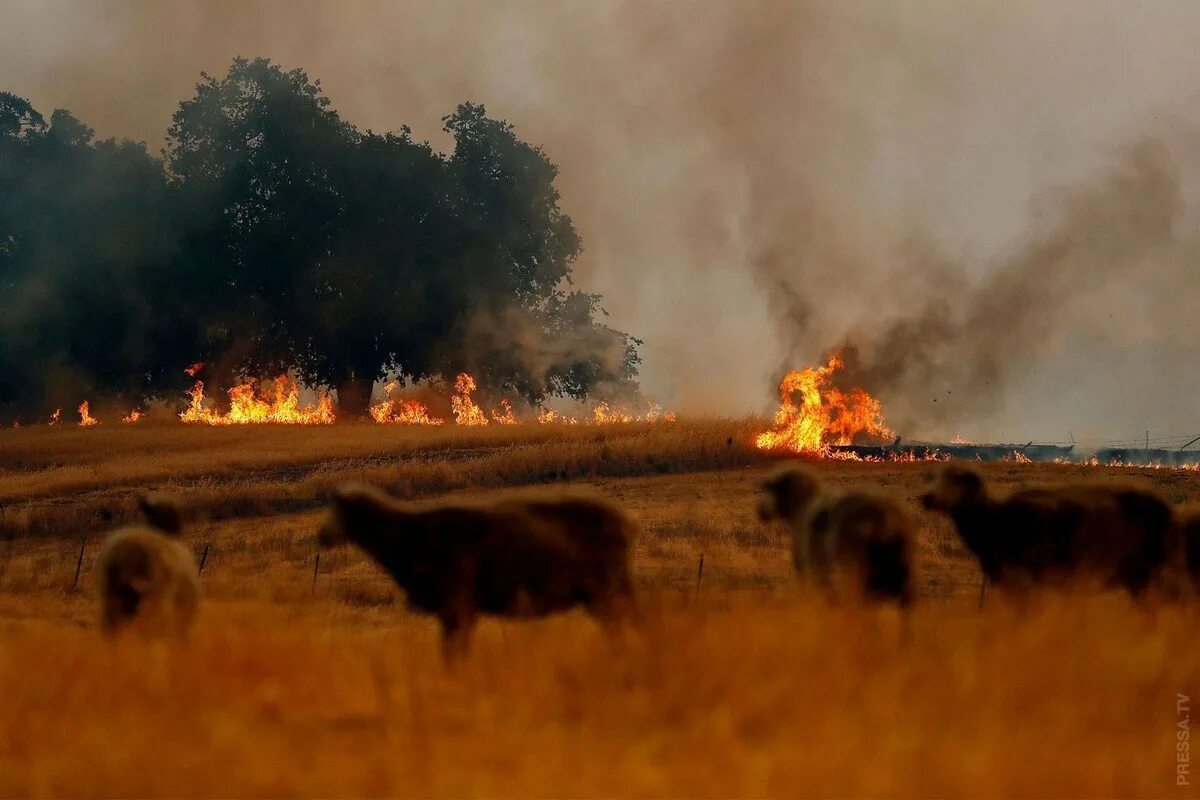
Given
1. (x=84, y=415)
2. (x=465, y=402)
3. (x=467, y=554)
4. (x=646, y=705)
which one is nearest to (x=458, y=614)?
(x=467, y=554)

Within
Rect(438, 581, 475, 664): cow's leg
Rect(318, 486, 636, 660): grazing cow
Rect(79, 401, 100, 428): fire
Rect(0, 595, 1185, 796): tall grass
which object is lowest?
Rect(0, 595, 1185, 796): tall grass

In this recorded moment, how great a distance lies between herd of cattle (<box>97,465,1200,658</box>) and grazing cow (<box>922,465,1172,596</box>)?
14 mm

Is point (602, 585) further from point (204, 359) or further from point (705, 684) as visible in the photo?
point (204, 359)

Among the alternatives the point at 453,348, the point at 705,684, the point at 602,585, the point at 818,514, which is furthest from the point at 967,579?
the point at 453,348

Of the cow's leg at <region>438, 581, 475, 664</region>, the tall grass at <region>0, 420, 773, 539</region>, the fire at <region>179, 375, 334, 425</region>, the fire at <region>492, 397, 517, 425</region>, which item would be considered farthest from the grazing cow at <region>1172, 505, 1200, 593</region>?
the fire at <region>492, 397, 517, 425</region>

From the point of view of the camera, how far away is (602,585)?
37.2 ft

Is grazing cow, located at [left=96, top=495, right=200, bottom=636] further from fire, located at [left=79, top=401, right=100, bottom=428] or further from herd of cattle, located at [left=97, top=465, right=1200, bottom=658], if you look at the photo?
fire, located at [left=79, top=401, right=100, bottom=428]

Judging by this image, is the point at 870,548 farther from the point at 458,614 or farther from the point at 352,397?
the point at 352,397

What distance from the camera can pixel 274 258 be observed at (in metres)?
65.3

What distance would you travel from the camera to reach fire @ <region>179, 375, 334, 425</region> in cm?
6271

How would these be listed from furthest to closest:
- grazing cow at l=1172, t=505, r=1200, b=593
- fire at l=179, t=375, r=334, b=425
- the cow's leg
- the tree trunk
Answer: the tree trunk < fire at l=179, t=375, r=334, b=425 < grazing cow at l=1172, t=505, r=1200, b=593 < the cow's leg

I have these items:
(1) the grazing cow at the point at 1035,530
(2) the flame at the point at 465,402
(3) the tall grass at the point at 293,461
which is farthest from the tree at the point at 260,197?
(1) the grazing cow at the point at 1035,530

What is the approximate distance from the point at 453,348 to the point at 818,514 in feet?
172

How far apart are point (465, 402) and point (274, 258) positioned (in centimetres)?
1223
